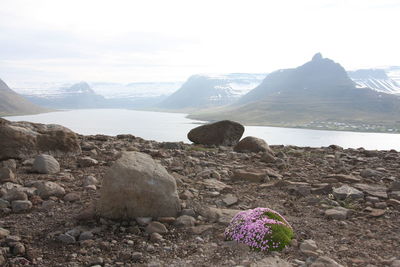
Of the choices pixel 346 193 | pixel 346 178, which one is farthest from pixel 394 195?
pixel 346 178

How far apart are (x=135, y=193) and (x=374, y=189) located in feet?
27.1

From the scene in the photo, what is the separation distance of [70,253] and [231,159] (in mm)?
11271

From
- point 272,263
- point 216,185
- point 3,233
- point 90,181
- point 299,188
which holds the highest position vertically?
point 90,181

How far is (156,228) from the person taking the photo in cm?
828

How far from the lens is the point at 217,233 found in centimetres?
838

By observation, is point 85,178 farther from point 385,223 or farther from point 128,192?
point 385,223

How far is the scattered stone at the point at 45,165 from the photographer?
39.2ft

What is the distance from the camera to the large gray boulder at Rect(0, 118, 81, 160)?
1327cm

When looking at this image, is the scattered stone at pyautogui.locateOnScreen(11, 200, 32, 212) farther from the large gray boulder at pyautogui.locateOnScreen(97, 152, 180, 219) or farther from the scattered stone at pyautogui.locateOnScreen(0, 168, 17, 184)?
the scattered stone at pyautogui.locateOnScreen(0, 168, 17, 184)

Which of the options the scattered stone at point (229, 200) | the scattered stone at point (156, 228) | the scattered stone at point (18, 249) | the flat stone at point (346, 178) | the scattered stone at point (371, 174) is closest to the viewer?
the scattered stone at point (18, 249)

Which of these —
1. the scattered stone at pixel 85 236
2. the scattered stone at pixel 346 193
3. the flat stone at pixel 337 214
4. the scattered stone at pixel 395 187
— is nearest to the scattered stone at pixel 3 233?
the scattered stone at pixel 85 236

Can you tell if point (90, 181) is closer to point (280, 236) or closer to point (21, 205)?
point (21, 205)

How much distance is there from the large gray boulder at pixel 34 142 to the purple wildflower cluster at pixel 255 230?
941 cm

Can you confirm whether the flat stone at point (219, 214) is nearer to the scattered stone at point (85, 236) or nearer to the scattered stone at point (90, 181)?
the scattered stone at point (85, 236)
